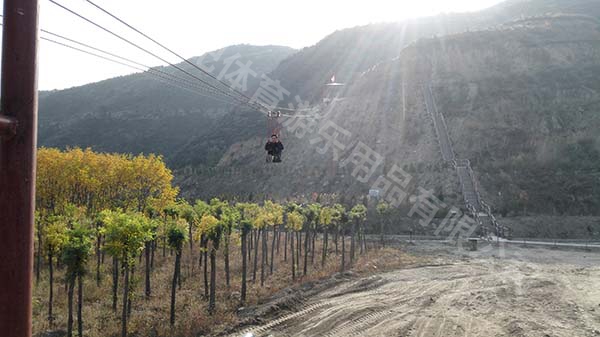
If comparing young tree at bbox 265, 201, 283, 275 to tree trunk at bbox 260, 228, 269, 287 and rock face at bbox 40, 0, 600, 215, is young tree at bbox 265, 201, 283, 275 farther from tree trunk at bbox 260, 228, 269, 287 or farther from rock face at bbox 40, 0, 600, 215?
rock face at bbox 40, 0, 600, 215

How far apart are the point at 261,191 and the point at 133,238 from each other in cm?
4282

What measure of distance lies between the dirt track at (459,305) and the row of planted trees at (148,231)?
13.1 feet

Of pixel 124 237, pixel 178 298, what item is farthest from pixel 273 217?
pixel 124 237

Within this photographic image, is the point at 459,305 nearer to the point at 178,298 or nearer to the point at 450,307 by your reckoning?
the point at 450,307

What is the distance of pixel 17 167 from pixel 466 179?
47.5 meters

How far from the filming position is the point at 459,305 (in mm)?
17297

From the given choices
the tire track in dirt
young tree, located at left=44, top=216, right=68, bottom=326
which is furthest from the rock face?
young tree, located at left=44, top=216, right=68, bottom=326

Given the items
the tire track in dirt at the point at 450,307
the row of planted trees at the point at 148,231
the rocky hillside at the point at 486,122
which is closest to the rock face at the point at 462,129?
the rocky hillside at the point at 486,122

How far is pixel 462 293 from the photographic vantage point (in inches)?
756

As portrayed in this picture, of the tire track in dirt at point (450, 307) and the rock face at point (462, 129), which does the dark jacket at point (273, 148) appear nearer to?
the tire track in dirt at point (450, 307)

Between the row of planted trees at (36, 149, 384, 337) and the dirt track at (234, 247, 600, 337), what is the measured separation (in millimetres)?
3994

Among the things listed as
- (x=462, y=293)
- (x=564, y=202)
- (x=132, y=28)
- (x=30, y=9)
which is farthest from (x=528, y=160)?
(x=30, y=9)

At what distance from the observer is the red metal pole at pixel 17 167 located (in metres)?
2.07

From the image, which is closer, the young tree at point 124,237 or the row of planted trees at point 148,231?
the young tree at point 124,237
